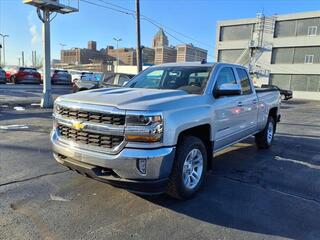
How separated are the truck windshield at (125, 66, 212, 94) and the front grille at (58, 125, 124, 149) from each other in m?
1.57

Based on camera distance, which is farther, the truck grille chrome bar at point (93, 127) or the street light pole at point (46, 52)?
the street light pole at point (46, 52)

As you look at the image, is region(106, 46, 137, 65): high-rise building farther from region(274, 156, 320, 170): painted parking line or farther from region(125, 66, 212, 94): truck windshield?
region(125, 66, 212, 94): truck windshield

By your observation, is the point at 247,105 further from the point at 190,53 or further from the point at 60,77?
the point at 190,53

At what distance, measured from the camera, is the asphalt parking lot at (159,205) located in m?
3.38

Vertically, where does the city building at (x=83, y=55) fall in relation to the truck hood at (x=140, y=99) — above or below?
above

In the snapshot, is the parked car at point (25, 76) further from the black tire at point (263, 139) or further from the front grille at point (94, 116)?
the front grille at point (94, 116)

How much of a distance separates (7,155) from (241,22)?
41662 millimetres

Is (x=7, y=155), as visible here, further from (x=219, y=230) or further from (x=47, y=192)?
(x=219, y=230)

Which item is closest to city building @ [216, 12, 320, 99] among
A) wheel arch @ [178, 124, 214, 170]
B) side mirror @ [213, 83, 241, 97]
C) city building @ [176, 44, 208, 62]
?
city building @ [176, 44, 208, 62]

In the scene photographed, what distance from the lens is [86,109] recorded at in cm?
377

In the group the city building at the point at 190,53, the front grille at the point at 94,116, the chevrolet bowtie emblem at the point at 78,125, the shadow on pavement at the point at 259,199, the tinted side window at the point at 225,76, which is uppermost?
the city building at the point at 190,53

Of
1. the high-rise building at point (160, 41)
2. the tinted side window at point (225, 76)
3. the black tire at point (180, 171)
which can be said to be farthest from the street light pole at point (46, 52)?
the high-rise building at point (160, 41)

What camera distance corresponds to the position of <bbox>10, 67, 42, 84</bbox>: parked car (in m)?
26.1

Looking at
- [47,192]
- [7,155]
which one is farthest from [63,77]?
[47,192]
